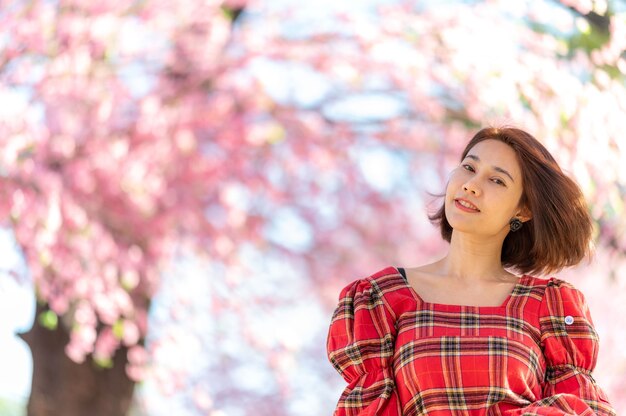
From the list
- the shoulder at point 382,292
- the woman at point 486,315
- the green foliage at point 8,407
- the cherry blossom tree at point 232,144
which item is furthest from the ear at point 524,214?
the green foliage at point 8,407

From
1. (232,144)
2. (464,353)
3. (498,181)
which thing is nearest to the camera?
(464,353)

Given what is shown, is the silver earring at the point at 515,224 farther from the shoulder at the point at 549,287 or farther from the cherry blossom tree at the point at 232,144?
the cherry blossom tree at the point at 232,144

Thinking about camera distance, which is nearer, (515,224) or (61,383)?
(515,224)

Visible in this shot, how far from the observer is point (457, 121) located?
5.76 metres

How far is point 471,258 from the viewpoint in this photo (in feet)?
7.72

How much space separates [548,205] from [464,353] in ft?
1.29

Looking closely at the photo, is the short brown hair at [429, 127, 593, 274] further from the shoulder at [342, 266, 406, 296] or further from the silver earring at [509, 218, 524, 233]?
the shoulder at [342, 266, 406, 296]

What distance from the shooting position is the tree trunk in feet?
18.8

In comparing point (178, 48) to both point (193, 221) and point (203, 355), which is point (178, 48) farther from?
point (203, 355)

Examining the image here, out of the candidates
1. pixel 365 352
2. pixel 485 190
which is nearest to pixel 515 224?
pixel 485 190

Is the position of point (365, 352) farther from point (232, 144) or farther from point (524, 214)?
point (232, 144)

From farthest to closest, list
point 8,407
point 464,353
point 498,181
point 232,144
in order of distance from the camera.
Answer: point 8,407 < point 232,144 < point 498,181 < point 464,353

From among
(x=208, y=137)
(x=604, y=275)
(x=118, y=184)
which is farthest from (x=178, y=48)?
(x=604, y=275)

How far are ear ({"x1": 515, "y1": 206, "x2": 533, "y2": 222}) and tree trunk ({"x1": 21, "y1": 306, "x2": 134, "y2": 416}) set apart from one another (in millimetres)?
3889
